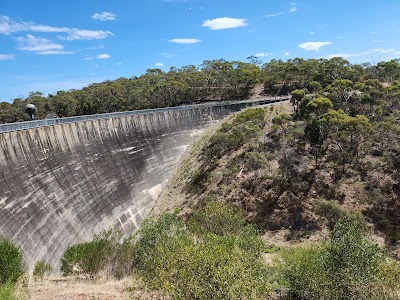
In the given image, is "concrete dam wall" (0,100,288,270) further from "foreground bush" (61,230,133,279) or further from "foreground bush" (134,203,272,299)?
"foreground bush" (134,203,272,299)

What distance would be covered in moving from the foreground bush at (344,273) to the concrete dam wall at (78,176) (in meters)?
18.3

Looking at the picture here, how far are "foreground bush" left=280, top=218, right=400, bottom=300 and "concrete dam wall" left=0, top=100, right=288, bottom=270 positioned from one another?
18286 millimetres

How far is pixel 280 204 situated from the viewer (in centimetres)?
3888

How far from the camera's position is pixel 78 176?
3434 cm

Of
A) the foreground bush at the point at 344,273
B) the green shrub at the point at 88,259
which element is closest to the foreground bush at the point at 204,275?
the foreground bush at the point at 344,273

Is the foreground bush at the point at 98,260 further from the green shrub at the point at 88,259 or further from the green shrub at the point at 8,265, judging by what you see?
the green shrub at the point at 8,265

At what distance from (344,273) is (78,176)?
25436mm

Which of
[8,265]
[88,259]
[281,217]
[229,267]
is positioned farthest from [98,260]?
[281,217]

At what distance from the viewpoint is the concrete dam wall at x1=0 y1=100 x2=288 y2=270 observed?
88.4ft

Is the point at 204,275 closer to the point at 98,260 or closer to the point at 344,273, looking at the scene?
the point at 344,273

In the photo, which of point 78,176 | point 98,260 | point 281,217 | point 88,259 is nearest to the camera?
point 88,259

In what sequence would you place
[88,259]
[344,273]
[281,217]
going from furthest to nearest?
[281,217]
[88,259]
[344,273]

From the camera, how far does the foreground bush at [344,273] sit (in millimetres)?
15883

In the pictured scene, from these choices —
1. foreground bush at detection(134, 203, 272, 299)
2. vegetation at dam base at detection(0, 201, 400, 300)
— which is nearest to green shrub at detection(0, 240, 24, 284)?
vegetation at dam base at detection(0, 201, 400, 300)
